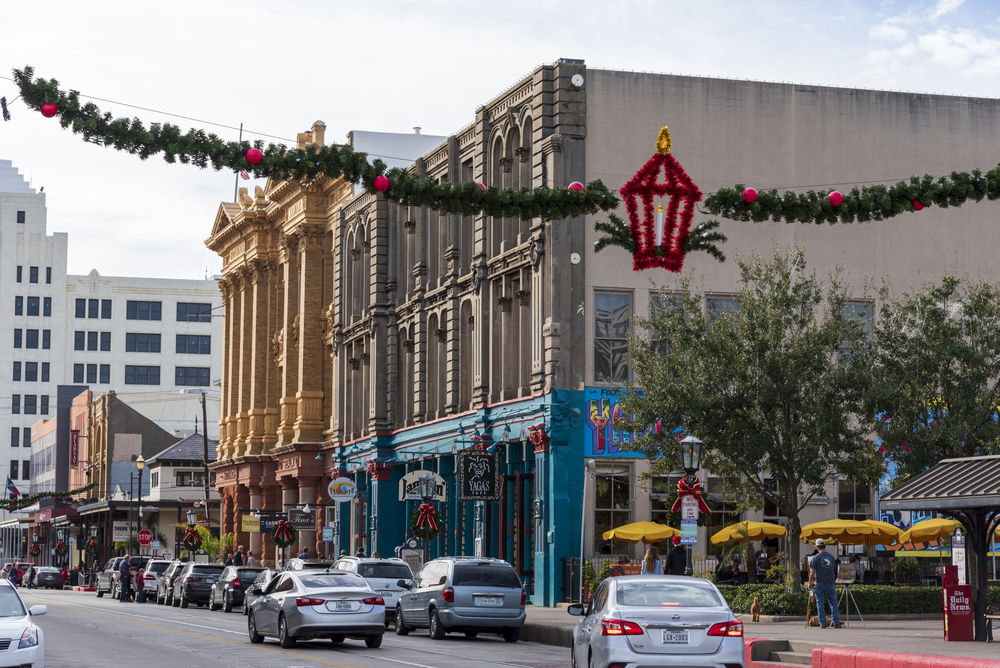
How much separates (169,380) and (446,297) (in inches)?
3623

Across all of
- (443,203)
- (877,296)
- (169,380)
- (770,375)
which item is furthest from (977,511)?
(169,380)

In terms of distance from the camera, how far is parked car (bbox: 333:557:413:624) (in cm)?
3331

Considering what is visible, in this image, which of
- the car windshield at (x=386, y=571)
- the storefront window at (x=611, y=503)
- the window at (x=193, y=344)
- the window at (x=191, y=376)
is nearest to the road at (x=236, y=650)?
the car windshield at (x=386, y=571)

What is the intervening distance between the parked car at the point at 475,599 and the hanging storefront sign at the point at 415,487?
14.1 metres

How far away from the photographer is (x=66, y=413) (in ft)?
389

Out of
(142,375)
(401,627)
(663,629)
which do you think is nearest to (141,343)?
(142,375)

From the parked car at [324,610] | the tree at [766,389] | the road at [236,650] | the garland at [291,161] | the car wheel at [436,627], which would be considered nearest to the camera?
the garland at [291,161]

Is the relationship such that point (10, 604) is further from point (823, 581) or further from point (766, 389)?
point (766, 389)

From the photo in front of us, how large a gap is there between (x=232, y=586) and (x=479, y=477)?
8.98 m

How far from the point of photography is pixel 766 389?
32.2 m

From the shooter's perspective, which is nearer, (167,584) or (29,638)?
(29,638)

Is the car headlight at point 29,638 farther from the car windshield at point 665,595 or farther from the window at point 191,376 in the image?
the window at point 191,376

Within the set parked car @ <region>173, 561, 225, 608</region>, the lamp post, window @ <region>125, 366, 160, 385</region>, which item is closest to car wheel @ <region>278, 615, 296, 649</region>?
the lamp post

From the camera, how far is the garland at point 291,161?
39.4 ft
